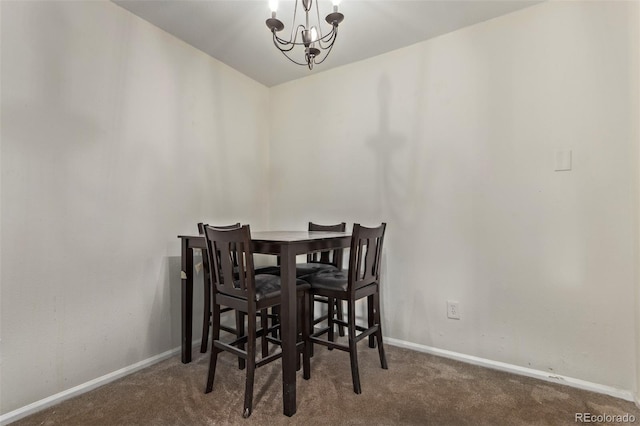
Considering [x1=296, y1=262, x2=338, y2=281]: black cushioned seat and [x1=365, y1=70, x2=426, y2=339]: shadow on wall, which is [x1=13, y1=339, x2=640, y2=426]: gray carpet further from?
[x1=296, y1=262, x2=338, y2=281]: black cushioned seat

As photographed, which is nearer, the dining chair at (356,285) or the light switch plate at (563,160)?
the dining chair at (356,285)

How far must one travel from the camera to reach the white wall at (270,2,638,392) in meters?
1.79

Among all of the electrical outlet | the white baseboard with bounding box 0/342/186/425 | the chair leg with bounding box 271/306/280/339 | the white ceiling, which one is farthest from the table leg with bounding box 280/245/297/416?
the white ceiling

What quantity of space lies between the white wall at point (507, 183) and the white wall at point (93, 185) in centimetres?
128

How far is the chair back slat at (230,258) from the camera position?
5.21 feet

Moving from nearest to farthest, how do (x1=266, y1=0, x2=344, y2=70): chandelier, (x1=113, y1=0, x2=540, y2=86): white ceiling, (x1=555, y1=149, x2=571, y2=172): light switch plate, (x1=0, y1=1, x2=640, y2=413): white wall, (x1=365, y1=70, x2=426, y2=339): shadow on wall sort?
(x1=266, y1=0, x2=344, y2=70): chandelier < (x1=0, y1=1, x2=640, y2=413): white wall < (x1=555, y1=149, x2=571, y2=172): light switch plate < (x1=113, y1=0, x2=540, y2=86): white ceiling < (x1=365, y1=70, x2=426, y2=339): shadow on wall

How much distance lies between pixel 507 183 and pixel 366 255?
1.06m

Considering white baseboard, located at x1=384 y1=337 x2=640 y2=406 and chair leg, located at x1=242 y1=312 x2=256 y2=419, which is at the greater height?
chair leg, located at x1=242 y1=312 x2=256 y2=419

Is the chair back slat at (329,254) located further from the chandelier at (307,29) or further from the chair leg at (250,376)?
the chandelier at (307,29)

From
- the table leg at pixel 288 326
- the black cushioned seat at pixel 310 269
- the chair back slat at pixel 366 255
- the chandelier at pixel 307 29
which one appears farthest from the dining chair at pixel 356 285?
the chandelier at pixel 307 29

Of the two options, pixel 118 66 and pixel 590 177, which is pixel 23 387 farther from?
pixel 590 177

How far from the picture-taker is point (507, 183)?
2090mm

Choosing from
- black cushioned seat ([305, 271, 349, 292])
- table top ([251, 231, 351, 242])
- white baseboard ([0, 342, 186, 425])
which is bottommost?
white baseboard ([0, 342, 186, 425])

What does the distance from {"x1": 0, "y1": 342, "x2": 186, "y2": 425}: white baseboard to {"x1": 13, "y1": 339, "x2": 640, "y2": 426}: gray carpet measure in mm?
40
